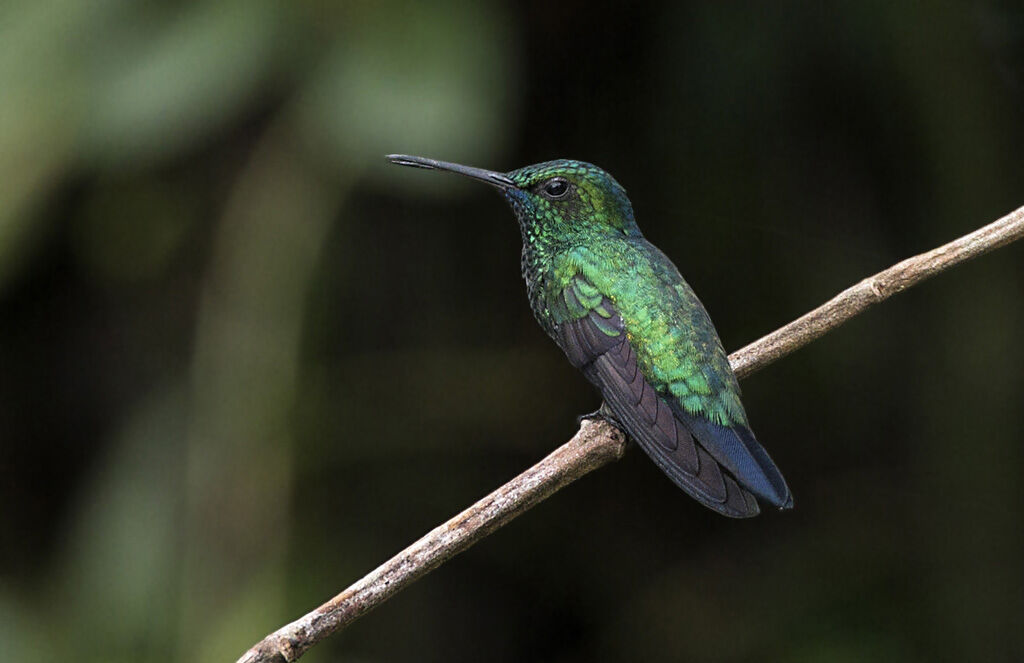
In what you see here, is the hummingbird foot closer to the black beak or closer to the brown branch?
the brown branch

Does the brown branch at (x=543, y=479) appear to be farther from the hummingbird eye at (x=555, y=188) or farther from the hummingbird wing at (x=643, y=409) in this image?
the hummingbird eye at (x=555, y=188)

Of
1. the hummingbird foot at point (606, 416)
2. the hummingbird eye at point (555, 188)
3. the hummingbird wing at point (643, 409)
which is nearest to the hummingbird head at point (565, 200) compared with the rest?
the hummingbird eye at point (555, 188)

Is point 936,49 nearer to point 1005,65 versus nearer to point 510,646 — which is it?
point 1005,65

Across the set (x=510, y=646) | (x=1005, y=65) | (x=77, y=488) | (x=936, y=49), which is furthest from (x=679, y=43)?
(x=77, y=488)

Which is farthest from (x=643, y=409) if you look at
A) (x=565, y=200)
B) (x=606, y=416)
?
(x=565, y=200)

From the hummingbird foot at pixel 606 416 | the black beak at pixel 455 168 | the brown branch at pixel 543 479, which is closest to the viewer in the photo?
the brown branch at pixel 543 479

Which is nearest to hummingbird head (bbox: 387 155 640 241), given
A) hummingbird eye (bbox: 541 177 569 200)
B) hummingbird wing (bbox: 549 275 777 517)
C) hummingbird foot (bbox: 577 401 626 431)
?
hummingbird eye (bbox: 541 177 569 200)
